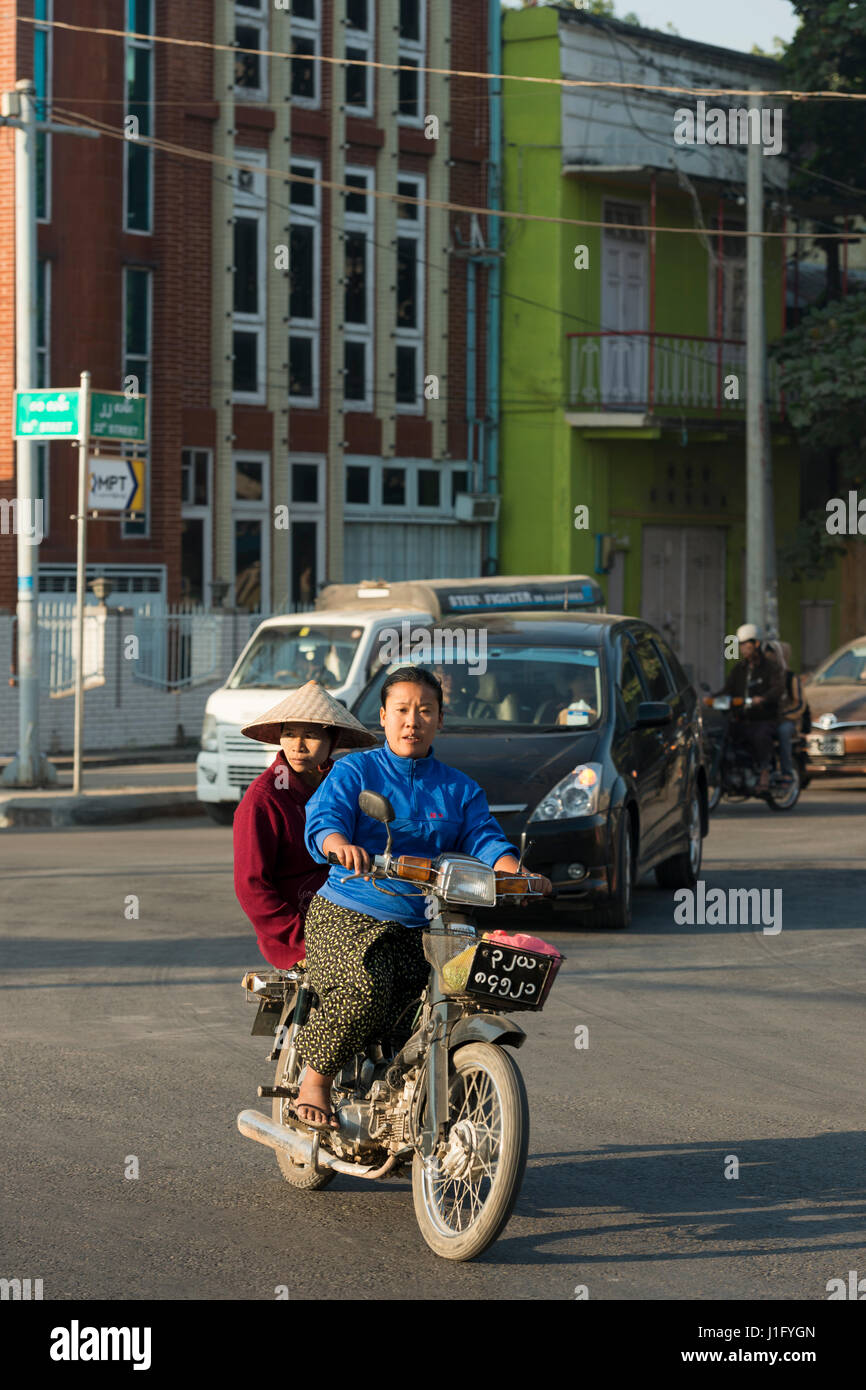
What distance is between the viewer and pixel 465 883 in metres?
5.77

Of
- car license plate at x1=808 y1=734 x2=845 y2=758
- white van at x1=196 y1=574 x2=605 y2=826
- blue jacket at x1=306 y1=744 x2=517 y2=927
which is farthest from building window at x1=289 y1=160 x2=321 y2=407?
blue jacket at x1=306 y1=744 x2=517 y2=927

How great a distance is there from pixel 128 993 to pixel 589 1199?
4.23 m

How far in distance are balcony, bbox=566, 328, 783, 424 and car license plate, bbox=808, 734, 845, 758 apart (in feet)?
43.1

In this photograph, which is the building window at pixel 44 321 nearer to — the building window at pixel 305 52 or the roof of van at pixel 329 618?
the building window at pixel 305 52

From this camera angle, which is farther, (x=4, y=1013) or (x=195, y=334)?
(x=195, y=334)

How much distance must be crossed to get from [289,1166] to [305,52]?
28436 mm

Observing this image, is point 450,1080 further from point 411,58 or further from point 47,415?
point 411,58

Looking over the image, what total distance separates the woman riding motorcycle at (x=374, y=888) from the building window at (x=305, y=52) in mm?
27885

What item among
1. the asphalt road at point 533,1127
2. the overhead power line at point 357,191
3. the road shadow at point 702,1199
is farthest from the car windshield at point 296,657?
the road shadow at point 702,1199

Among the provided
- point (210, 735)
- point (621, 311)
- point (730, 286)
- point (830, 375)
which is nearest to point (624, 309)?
point (621, 311)

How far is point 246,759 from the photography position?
1869 centimetres

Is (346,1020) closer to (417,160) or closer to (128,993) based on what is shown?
(128,993)

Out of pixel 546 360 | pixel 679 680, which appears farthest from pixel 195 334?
pixel 679 680

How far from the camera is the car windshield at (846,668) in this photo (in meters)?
24.2
